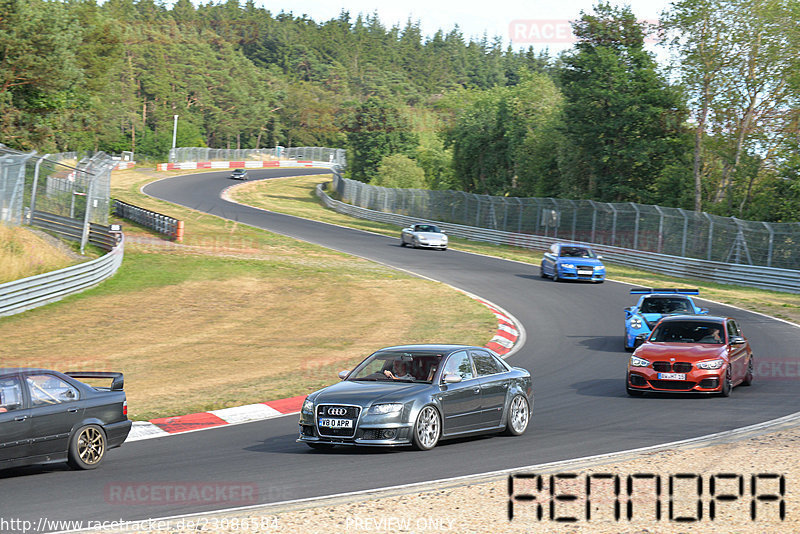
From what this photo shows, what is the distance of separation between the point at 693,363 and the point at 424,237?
106ft

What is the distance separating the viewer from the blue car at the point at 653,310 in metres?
20.7

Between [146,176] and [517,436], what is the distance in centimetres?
8481

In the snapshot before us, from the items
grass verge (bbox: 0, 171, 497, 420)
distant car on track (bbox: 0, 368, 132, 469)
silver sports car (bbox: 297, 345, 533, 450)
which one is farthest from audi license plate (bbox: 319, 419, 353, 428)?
grass verge (bbox: 0, 171, 497, 420)

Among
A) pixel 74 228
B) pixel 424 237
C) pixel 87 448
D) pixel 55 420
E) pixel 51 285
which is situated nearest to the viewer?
pixel 55 420

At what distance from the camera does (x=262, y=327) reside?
2481 cm

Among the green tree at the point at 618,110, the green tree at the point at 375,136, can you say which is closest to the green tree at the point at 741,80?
the green tree at the point at 618,110

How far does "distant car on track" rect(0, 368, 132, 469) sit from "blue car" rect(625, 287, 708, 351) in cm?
1313

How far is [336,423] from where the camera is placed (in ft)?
35.7

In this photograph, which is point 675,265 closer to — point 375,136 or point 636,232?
point 636,232

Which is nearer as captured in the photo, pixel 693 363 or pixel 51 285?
pixel 693 363

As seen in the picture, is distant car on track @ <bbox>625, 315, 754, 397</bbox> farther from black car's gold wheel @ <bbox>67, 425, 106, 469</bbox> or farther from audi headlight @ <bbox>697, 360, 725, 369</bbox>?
black car's gold wheel @ <bbox>67, 425, 106, 469</bbox>

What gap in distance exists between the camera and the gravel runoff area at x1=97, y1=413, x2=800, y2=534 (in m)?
7.39

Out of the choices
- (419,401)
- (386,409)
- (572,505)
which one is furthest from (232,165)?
(572,505)

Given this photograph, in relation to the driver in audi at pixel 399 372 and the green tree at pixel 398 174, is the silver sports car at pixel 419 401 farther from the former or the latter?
the green tree at pixel 398 174
